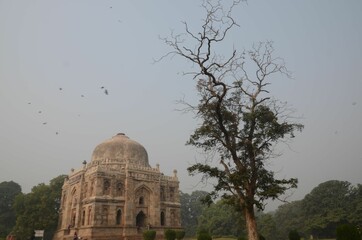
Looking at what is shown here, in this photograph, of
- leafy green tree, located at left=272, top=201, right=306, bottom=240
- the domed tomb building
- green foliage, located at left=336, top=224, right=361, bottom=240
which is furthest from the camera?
leafy green tree, located at left=272, top=201, right=306, bottom=240

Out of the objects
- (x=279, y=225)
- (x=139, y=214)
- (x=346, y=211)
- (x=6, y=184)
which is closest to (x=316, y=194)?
(x=346, y=211)

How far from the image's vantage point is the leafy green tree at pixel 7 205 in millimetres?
47428

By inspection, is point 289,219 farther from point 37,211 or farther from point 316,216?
point 37,211

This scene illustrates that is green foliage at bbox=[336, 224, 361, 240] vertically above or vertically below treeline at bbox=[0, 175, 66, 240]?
below

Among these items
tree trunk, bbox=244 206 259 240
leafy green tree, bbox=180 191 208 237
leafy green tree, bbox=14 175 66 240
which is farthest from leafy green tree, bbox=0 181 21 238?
tree trunk, bbox=244 206 259 240

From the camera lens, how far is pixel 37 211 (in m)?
36.6

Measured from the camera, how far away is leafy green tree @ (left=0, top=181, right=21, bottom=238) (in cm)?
4743

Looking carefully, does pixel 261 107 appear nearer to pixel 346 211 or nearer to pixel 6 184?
pixel 346 211

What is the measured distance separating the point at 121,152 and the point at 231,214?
67.4 ft

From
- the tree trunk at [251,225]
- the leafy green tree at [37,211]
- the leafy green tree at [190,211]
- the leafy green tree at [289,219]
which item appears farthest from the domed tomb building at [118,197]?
the leafy green tree at [190,211]

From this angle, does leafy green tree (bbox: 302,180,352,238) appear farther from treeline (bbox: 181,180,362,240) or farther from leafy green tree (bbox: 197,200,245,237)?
leafy green tree (bbox: 197,200,245,237)

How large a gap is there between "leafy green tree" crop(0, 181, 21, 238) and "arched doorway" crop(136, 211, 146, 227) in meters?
24.5

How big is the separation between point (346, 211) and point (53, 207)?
3766cm

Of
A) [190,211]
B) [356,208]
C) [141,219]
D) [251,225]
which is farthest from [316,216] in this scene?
[251,225]
